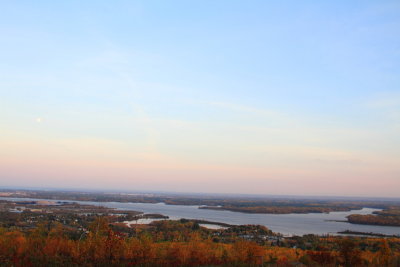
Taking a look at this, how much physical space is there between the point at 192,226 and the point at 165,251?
23166mm

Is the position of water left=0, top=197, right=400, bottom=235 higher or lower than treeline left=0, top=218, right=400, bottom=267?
lower

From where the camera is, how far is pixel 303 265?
1558 cm

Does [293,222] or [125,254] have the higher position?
[125,254]

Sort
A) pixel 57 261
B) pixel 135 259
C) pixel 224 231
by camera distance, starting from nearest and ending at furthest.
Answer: pixel 57 261, pixel 135 259, pixel 224 231

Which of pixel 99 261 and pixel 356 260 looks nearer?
pixel 99 261

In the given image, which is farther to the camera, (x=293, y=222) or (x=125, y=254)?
(x=293, y=222)

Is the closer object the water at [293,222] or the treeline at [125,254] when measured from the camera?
the treeline at [125,254]

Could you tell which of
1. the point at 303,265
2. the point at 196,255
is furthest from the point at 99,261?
the point at 303,265

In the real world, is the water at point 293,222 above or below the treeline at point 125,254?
below

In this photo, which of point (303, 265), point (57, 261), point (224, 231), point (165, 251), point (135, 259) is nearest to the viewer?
point (57, 261)

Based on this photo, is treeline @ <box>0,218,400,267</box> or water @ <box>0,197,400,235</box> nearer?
treeline @ <box>0,218,400,267</box>

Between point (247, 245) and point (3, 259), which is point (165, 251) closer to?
point (247, 245)

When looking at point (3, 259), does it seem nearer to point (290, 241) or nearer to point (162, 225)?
point (290, 241)

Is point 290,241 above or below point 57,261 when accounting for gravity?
below
